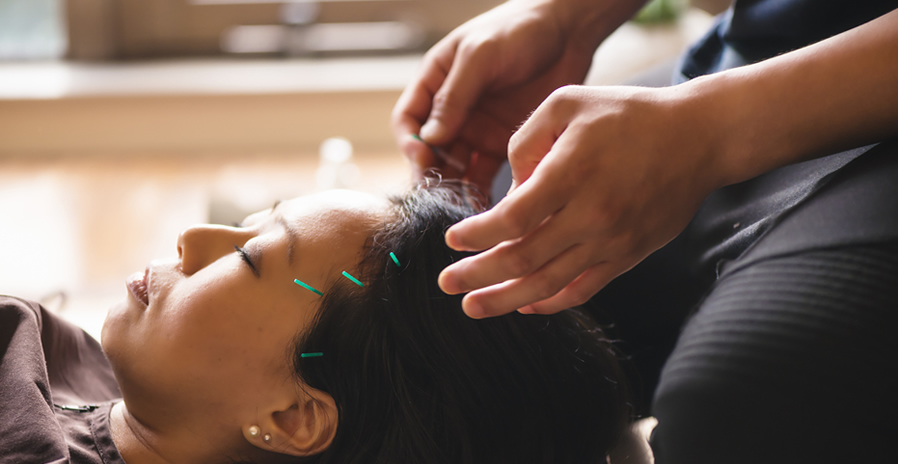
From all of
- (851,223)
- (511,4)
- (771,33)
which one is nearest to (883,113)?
(851,223)

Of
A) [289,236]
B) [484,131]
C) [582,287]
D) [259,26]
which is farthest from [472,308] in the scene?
[259,26]

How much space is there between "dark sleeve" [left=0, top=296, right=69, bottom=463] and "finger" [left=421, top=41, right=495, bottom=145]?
0.62 metres

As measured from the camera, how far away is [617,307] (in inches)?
41.8

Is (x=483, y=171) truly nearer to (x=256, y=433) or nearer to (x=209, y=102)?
(x=256, y=433)

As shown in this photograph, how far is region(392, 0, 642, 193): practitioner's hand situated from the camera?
1.05 meters

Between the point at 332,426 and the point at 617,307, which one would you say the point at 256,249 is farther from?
the point at 617,307

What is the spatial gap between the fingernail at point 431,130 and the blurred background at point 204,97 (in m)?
0.89

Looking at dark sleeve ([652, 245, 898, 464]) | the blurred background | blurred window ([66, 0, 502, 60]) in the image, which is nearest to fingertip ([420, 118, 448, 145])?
dark sleeve ([652, 245, 898, 464])

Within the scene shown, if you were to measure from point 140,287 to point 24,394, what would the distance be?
0.59ft

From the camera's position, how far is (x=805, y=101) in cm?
63

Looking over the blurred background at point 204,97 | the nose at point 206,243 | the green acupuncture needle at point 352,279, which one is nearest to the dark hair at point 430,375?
the green acupuncture needle at point 352,279

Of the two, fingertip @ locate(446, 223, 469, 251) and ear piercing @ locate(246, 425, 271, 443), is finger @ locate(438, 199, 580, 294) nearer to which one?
fingertip @ locate(446, 223, 469, 251)

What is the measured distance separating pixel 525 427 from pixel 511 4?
2.28 ft

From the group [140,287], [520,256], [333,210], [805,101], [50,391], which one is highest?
[805,101]
